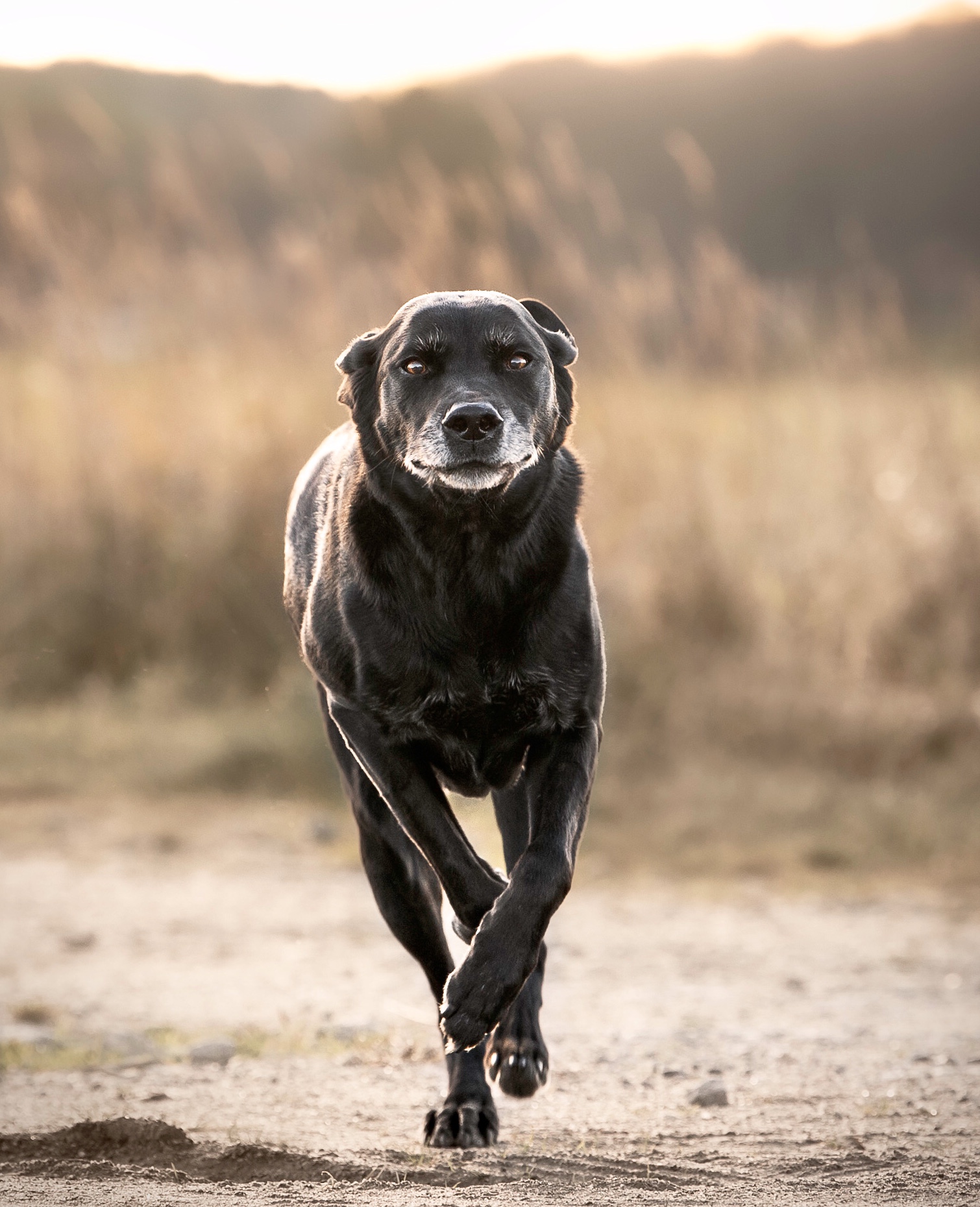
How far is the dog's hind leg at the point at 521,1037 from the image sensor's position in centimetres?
303

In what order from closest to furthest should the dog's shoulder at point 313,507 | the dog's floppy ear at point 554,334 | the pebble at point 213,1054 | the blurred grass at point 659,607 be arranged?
the dog's floppy ear at point 554,334, the dog's shoulder at point 313,507, the pebble at point 213,1054, the blurred grass at point 659,607

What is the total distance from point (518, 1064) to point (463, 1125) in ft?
0.75

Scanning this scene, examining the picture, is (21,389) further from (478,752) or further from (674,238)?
(478,752)

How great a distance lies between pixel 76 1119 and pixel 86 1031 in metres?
1.24

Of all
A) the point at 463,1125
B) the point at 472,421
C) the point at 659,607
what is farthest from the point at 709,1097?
the point at 659,607

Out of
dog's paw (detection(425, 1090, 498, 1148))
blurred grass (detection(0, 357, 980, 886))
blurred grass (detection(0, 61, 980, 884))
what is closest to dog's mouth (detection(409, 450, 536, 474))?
dog's paw (detection(425, 1090, 498, 1148))

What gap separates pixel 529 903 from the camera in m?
2.77

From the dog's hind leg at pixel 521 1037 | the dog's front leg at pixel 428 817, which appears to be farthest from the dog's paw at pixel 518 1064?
the dog's front leg at pixel 428 817

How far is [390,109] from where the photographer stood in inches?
639

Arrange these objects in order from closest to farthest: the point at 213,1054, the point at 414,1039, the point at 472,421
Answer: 1. the point at 472,421
2. the point at 213,1054
3. the point at 414,1039

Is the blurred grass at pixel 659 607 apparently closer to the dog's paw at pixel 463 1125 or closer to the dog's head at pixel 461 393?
the dog's paw at pixel 463 1125

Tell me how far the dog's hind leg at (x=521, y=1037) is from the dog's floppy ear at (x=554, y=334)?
90 cm

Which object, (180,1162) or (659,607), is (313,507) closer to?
(180,1162)

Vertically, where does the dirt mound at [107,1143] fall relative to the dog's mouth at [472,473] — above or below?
below
